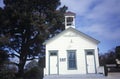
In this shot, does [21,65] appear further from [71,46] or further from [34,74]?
[71,46]

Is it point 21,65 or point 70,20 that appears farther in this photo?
point 21,65

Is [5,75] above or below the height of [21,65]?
below

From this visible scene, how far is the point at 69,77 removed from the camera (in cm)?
1689

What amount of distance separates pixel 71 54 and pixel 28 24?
1079 cm

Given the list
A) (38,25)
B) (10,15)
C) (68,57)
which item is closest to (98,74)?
(68,57)

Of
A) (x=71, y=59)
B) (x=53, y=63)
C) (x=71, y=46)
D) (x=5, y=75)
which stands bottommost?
(x=5, y=75)

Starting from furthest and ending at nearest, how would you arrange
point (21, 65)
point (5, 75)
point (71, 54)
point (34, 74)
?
point (21, 65)
point (34, 74)
point (5, 75)
point (71, 54)

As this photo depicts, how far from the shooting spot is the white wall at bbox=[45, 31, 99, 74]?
1869 cm

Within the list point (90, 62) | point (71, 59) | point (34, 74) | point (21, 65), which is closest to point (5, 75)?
point (21, 65)

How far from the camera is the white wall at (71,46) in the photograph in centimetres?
1869

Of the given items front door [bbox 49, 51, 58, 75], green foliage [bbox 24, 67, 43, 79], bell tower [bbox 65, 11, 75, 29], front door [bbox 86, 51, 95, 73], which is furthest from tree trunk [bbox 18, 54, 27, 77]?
front door [bbox 86, 51, 95, 73]

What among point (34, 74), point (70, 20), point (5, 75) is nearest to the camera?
point (70, 20)

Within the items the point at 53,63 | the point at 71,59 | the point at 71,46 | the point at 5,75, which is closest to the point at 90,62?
the point at 71,59

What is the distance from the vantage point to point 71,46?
1925 centimetres
